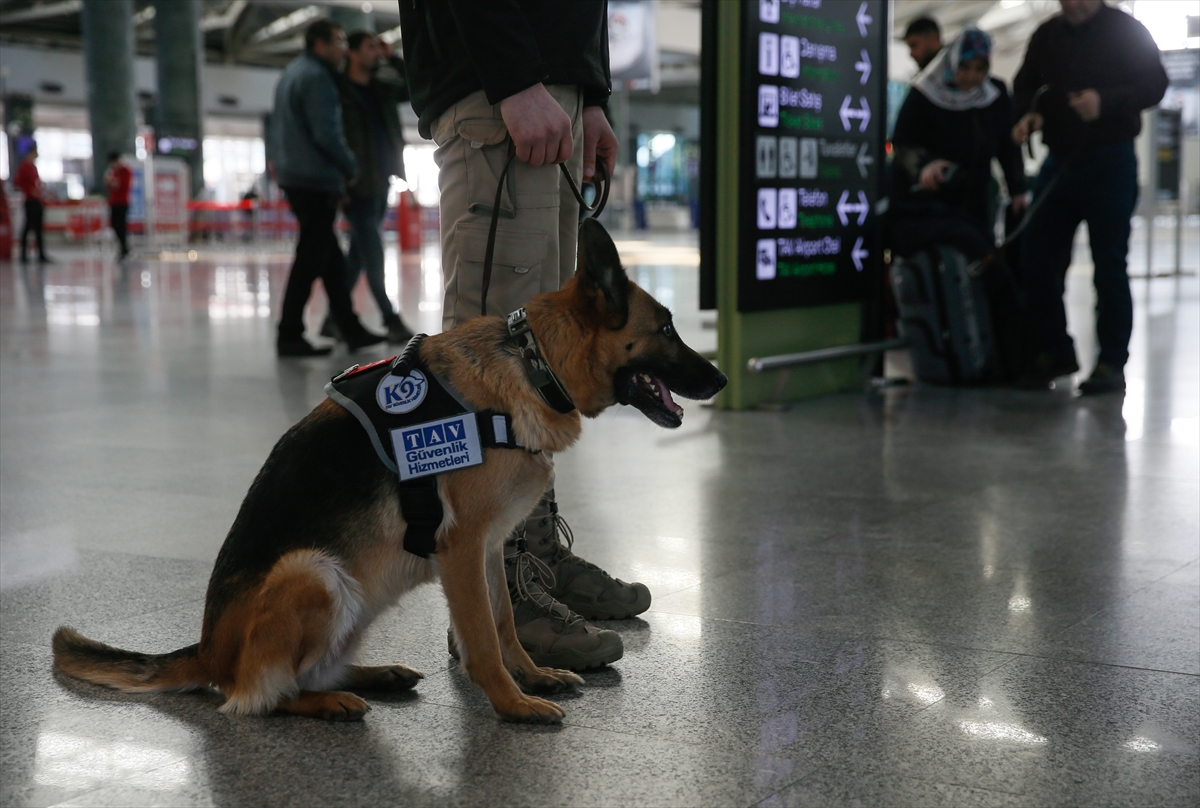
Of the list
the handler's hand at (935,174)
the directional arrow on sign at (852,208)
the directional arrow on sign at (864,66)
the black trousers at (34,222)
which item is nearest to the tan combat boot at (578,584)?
the directional arrow on sign at (852,208)

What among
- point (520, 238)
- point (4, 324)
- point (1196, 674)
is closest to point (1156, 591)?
point (1196, 674)

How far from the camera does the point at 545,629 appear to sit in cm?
248

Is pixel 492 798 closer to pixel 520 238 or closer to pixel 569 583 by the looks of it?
pixel 569 583

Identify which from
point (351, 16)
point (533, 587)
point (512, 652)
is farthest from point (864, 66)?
point (351, 16)

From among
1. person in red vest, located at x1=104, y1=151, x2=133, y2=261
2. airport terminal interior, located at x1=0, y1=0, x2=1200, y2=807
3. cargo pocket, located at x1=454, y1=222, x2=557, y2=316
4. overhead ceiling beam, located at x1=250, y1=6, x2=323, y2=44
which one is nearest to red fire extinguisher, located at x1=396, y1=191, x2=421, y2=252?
person in red vest, located at x1=104, y1=151, x2=133, y2=261

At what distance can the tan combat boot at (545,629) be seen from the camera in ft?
7.93

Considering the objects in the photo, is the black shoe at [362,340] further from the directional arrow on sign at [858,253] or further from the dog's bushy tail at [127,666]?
the dog's bushy tail at [127,666]

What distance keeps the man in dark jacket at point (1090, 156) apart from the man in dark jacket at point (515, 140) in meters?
4.21

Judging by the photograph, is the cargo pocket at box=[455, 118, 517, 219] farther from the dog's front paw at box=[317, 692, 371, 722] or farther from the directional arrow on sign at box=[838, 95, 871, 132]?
the directional arrow on sign at box=[838, 95, 871, 132]

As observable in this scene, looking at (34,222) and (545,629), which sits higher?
(34,222)

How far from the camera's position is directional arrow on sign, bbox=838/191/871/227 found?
6.26 meters

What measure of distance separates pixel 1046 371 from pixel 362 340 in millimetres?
4158

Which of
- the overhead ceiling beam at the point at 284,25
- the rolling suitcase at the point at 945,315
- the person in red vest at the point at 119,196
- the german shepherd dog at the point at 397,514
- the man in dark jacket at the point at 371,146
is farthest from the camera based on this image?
the overhead ceiling beam at the point at 284,25

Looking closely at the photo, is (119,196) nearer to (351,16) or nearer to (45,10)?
(351,16)
